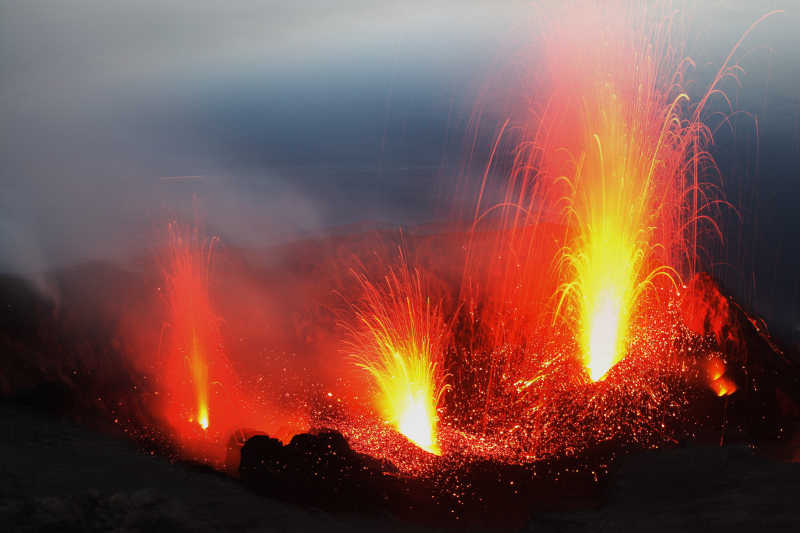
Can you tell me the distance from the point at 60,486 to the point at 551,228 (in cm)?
1743

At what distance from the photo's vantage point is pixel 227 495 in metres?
7.72

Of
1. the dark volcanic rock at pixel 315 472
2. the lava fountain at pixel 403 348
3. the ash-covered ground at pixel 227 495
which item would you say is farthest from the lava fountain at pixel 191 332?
the dark volcanic rock at pixel 315 472

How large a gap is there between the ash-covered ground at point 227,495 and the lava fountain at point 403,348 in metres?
3.37

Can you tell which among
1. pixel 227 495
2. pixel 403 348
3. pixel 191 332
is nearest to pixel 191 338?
pixel 191 332

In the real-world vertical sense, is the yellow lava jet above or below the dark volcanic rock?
above

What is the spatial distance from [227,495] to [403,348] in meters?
7.59

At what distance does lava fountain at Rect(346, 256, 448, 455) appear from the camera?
12504 mm

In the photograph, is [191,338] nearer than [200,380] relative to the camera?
No

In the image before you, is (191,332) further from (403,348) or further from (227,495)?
(227,495)

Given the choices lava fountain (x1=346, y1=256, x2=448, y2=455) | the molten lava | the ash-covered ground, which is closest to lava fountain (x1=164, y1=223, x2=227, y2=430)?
the molten lava

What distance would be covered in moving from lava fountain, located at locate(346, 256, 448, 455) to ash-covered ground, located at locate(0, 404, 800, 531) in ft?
11.1

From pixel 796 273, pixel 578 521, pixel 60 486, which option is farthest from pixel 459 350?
pixel 796 273

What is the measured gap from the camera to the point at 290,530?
7.07 meters

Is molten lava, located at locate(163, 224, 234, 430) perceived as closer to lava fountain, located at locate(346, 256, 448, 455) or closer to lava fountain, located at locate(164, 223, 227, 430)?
lava fountain, located at locate(164, 223, 227, 430)
